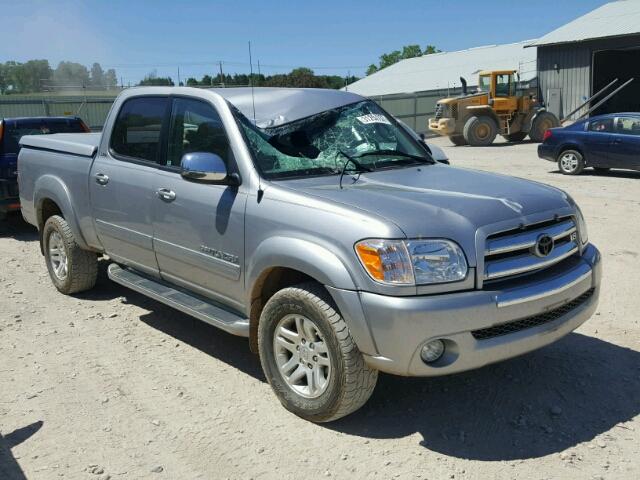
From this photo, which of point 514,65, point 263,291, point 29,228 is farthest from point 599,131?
point 514,65

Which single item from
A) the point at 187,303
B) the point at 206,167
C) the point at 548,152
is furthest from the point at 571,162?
the point at 206,167

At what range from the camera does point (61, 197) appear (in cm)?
610

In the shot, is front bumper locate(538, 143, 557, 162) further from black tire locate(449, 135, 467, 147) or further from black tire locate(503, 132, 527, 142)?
black tire locate(503, 132, 527, 142)

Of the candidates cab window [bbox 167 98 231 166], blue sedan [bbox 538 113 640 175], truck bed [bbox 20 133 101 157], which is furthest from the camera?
blue sedan [bbox 538 113 640 175]

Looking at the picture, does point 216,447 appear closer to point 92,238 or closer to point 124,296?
point 92,238

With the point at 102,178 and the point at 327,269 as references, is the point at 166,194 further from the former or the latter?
the point at 327,269

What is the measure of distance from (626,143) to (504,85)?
40.3 feet

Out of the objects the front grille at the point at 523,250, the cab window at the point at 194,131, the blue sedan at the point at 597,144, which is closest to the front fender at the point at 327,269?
the front grille at the point at 523,250

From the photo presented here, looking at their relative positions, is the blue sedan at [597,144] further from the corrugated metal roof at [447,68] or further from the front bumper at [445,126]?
the corrugated metal roof at [447,68]

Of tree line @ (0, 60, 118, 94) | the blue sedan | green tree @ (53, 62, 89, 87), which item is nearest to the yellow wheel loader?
the blue sedan

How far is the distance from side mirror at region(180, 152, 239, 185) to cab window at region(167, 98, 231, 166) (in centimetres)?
21

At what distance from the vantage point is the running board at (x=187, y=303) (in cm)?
425

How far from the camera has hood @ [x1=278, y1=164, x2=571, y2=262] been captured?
346cm

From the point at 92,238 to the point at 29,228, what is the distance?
5439mm
